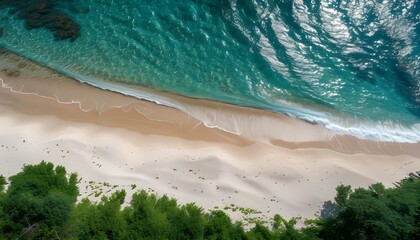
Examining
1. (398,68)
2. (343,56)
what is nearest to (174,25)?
(343,56)

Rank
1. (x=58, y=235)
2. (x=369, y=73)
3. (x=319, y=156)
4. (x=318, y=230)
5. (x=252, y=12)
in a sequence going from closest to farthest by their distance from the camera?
1. (x=58, y=235)
2. (x=318, y=230)
3. (x=319, y=156)
4. (x=369, y=73)
5. (x=252, y=12)

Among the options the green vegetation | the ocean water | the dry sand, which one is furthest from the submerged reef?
the green vegetation

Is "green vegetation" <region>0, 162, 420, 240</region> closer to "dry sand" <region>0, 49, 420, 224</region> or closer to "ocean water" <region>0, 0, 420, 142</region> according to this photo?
"dry sand" <region>0, 49, 420, 224</region>

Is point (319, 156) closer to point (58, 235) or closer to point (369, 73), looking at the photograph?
point (369, 73)

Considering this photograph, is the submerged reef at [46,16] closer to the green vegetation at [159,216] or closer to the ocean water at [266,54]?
the ocean water at [266,54]

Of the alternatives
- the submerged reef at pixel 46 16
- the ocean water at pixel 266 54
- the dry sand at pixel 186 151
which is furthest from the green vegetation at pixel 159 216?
the submerged reef at pixel 46 16

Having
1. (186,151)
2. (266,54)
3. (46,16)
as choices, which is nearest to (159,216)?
(186,151)

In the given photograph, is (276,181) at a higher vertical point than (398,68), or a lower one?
lower
